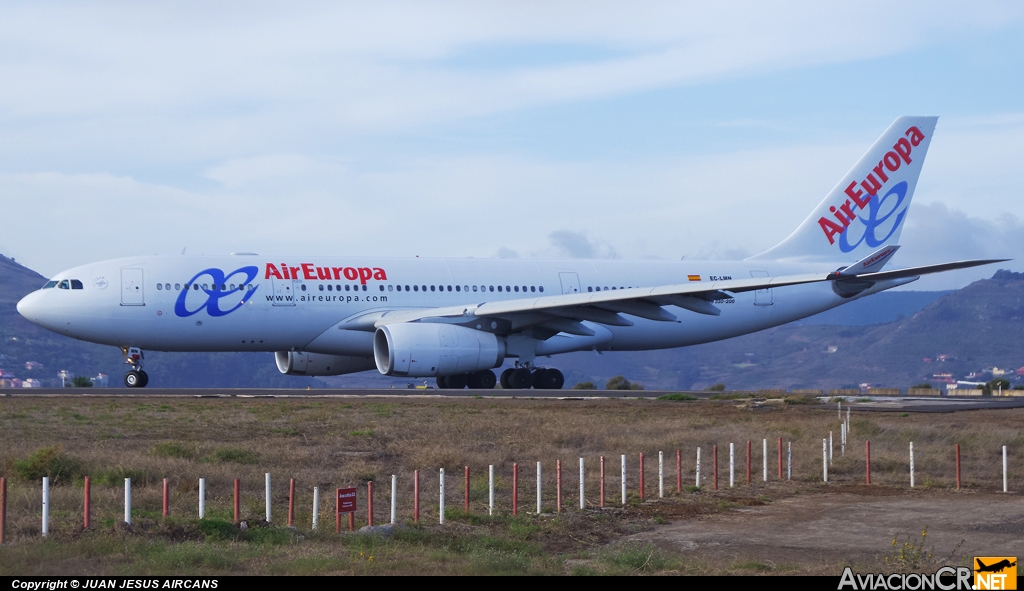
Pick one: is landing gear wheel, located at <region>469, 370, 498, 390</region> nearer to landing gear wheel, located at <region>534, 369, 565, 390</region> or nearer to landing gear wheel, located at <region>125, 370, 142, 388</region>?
landing gear wheel, located at <region>534, 369, 565, 390</region>

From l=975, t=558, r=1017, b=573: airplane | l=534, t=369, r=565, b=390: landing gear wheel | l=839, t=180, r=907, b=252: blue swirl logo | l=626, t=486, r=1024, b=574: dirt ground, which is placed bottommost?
l=626, t=486, r=1024, b=574: dirt ground

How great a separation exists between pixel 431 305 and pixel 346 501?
25503 millimetres

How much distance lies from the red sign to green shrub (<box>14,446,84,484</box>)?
588 centimetres

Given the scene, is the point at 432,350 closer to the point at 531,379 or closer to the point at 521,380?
the point at 521,380

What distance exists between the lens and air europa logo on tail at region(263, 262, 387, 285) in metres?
35.1

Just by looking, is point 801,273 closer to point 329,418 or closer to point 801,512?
point 329,418

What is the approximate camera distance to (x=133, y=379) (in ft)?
118

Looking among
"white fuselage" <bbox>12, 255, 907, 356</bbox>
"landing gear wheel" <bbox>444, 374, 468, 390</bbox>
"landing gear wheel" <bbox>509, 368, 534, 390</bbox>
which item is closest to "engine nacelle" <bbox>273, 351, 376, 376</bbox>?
"white fuselage" <bbox>12, 255, 907, 356</bbox>

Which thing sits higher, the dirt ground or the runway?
the runway

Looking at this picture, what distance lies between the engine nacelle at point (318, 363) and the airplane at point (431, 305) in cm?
5

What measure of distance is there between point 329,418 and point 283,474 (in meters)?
A: 8.76

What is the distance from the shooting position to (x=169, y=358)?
161125 millimetres

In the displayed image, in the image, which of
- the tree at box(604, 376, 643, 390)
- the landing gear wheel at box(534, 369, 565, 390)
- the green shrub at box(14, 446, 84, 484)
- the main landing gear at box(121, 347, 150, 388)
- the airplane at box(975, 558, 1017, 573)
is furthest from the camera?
the tree at box(604, 376, 643, 390)

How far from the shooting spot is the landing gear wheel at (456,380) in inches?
1502
